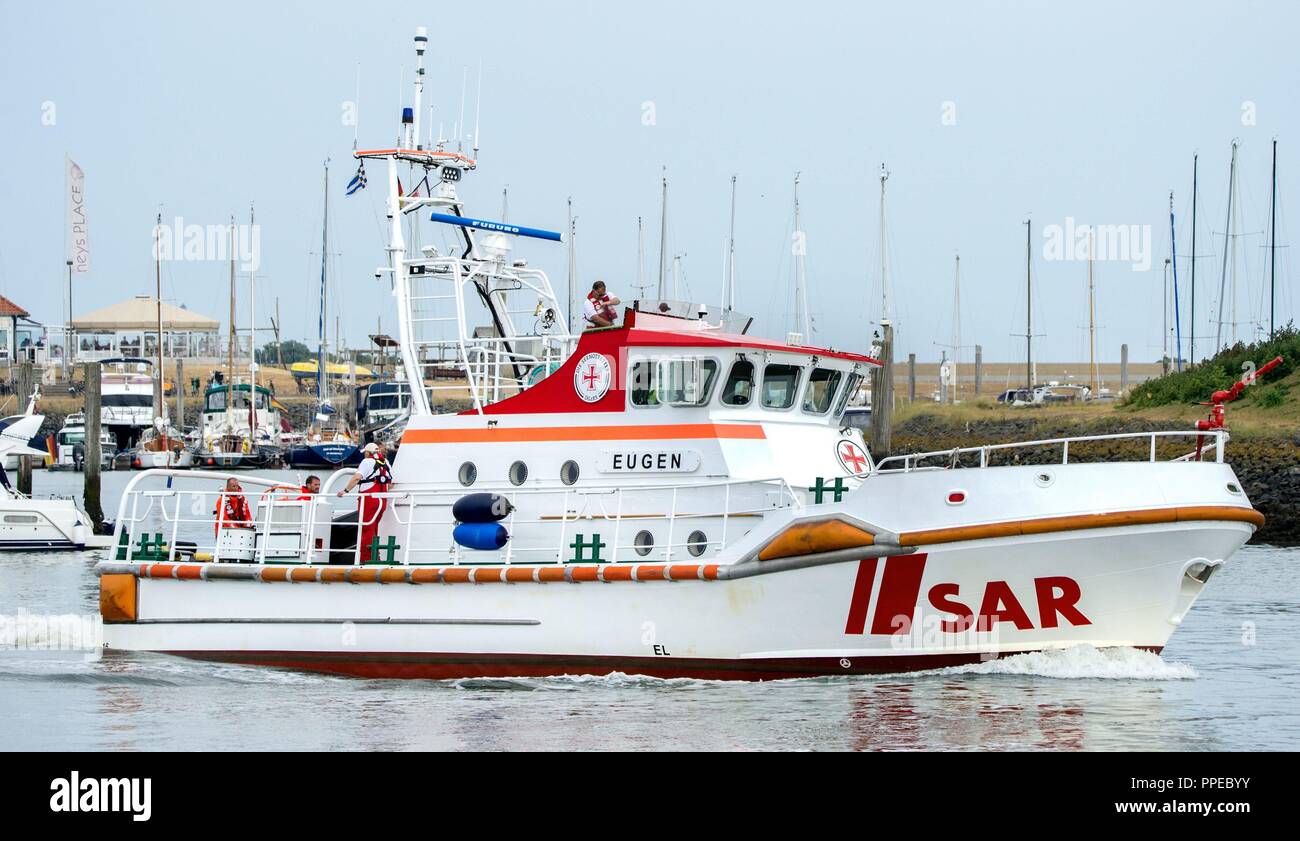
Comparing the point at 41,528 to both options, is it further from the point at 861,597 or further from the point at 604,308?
the point at 861,597

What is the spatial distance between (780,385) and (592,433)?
185cm

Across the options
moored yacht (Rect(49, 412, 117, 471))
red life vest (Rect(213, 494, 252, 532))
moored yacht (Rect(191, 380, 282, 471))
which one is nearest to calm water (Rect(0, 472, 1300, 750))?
red life vest (Rect(213, 494, 252, 532))

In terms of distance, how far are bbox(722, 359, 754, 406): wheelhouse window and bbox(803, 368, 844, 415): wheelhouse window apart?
0.73m

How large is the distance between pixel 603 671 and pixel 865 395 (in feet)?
125

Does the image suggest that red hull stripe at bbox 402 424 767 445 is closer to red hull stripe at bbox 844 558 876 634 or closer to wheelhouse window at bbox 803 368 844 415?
wheelhouse window at bbox 803 368 844 415

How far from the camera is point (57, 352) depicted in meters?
86.4

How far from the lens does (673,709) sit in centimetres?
1205

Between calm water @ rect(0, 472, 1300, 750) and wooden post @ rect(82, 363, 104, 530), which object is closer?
calm water @ rect(0, 472, 1300, 750)

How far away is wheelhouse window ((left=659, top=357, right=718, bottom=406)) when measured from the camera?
44.9 feet

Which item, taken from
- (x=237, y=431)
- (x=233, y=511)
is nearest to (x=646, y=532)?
(x=233, y=511)
